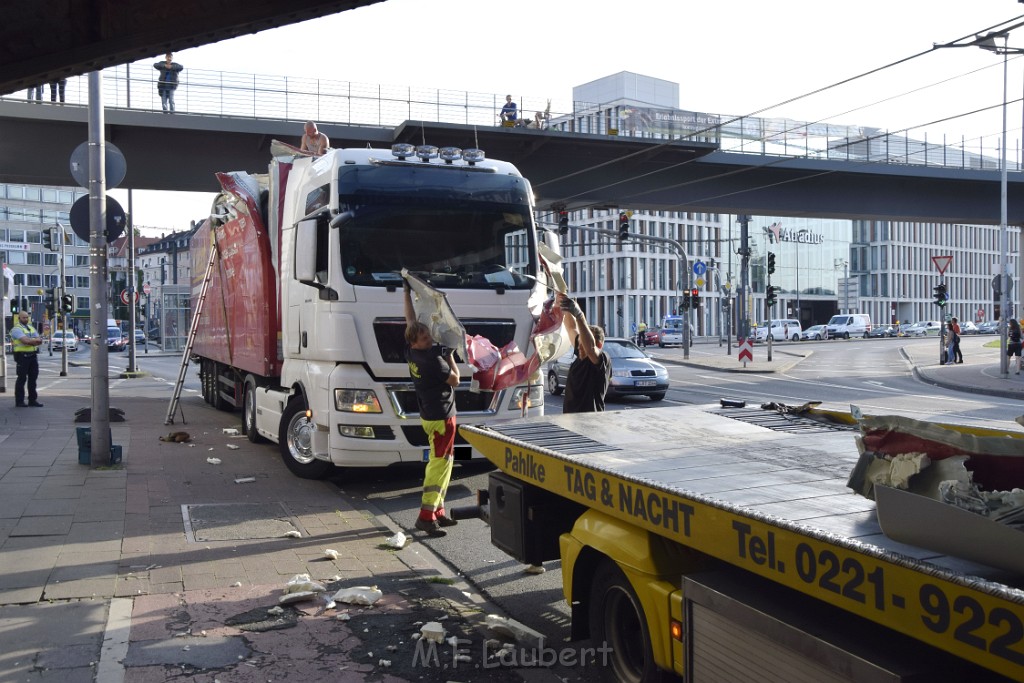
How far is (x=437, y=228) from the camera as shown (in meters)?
9.52

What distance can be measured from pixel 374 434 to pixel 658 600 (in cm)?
568

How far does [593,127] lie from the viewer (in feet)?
91.5

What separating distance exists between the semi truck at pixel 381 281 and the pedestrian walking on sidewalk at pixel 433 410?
1380 millimetres

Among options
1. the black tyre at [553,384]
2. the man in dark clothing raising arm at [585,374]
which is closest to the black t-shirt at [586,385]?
the man in dark clothing raising arm at [585,374]

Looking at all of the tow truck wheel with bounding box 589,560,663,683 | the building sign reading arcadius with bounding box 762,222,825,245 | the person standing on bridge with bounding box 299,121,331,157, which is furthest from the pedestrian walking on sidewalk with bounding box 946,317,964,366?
the building sign reading arcadius with bounding box 762,222,825,245

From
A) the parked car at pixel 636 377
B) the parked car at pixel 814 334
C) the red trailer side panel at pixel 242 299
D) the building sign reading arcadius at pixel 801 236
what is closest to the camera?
the red trailer side panel at pixel 242 299

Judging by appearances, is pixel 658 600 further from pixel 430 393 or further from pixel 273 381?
pixel 273 381

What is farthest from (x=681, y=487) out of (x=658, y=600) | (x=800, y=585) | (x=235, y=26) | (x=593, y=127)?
(x=593, y=127)

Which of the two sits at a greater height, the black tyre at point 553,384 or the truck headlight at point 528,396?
the truck headlight at point 528,396

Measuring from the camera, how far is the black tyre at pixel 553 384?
22766 millimetres

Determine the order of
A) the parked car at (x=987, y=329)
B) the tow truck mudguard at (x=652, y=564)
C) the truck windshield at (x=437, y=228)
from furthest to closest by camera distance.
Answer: the parked car at (x=987, y=329) < the truck windshield at (x=437, y=228) < the tow truck mudguard at (x=652, y=564)

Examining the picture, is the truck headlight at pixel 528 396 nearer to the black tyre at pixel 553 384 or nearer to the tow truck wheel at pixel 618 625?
the tow truck wheel at pixel 618 625

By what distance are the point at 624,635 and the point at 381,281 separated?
18.1 feet

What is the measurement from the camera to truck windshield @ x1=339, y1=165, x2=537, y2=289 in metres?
9.22
